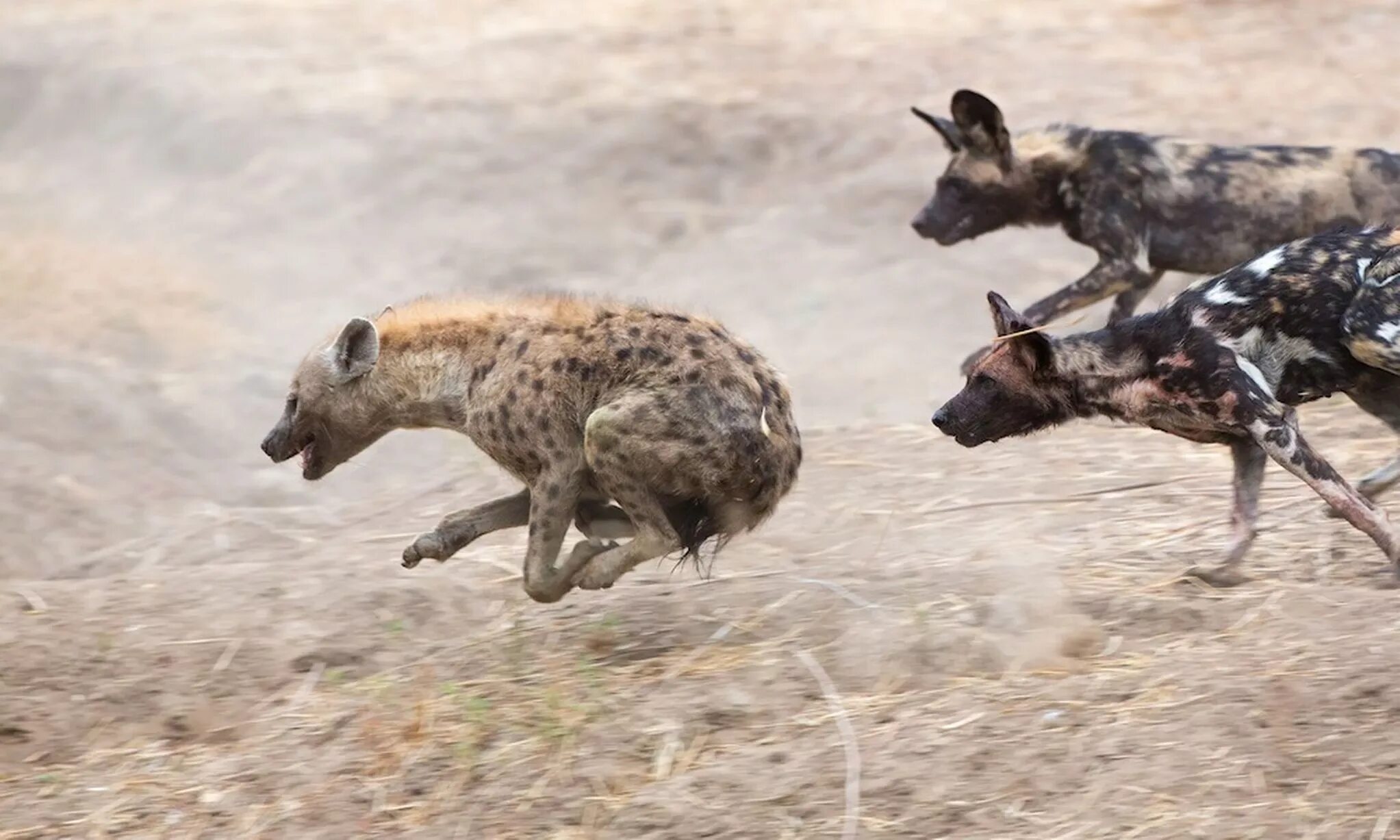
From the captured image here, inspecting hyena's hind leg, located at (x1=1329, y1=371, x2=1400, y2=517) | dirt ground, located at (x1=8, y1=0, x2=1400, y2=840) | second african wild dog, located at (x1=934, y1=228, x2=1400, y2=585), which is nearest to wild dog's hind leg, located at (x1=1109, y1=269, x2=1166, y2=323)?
dirt ground, located at (x1=8, y1=0, x2=1400, y2=840)

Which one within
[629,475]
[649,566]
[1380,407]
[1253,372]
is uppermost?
[1253,372]

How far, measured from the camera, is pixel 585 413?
5.01 meters

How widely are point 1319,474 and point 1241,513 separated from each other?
0.38 metres

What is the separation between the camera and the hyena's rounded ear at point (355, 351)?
17.6 ft

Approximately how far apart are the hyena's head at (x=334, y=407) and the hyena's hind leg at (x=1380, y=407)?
285 centimetres

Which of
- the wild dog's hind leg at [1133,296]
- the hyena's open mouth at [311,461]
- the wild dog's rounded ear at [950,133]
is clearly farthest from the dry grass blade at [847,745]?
the wild dog's rounded ear at [950,133]

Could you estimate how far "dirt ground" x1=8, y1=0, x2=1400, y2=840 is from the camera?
413 centimetres

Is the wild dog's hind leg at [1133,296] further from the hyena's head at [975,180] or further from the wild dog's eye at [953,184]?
the wild dog's eye at [953,184]

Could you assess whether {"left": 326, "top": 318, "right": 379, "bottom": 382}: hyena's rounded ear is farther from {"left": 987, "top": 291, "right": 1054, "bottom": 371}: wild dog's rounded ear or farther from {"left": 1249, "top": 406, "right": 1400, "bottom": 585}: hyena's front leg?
{"left": 1249, "top": 406, "right": 1400, "bottom": 585}: hyena's front leg

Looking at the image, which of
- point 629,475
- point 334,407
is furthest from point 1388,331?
point 334,407

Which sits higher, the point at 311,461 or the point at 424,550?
the point at 311,461

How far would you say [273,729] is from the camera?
Answer: 4.74 m

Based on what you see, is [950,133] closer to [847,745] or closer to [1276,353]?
[1276,353]

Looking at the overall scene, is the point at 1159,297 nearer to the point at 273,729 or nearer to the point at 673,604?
the point at 673,604
